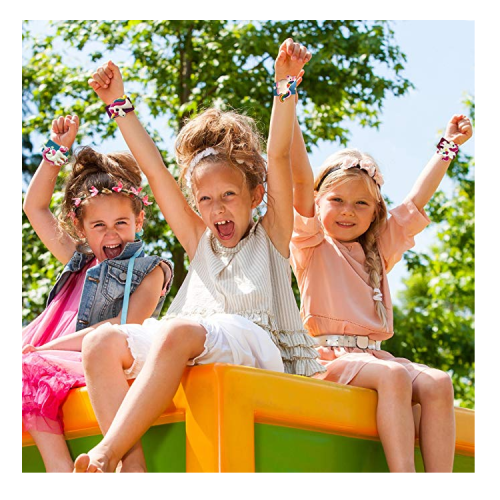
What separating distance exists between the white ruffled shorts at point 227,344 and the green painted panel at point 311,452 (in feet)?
0.90

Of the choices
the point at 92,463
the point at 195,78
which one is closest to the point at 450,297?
the point at 195,78

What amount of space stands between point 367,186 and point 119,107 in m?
1.26

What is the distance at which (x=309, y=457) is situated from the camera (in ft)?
8.82

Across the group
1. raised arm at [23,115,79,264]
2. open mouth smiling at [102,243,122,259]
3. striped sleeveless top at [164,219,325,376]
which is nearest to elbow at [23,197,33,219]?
raised arm at [23,115,79,264]

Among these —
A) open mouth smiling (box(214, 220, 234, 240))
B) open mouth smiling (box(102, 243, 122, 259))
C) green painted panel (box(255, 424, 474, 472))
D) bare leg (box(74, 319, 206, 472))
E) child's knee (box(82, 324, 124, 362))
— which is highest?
open mouth smiling (box(102, 243, 122, 259))

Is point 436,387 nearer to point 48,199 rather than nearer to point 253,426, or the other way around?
point 253,426

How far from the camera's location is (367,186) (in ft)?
12.7

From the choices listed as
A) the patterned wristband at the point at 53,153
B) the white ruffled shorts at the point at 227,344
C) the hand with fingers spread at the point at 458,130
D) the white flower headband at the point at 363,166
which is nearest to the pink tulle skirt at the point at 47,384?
the white ruffled shorts at the point at 227,344

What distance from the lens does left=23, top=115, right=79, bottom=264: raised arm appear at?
12.9 ft

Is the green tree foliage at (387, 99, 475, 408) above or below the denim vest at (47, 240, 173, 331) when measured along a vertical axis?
above

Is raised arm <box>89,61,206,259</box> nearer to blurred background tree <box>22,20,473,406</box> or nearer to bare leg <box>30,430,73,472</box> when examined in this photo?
bare leg <box>30,430,73,472</box>

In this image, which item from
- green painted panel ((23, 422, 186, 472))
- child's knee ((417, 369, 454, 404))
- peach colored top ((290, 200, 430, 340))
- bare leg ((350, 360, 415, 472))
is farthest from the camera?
peach colored top ((290, 200, 430, 340))
